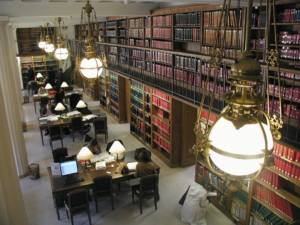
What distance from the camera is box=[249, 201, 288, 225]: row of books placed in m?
4.55

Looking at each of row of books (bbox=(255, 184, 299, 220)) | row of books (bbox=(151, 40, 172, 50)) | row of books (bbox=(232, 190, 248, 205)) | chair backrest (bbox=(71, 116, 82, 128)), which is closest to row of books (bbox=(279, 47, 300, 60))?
row of books (bbox=(255, 184, 299, 220))

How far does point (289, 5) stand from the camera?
15.5ft

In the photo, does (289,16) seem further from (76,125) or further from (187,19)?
(76,125)

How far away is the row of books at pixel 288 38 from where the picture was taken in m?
4.59

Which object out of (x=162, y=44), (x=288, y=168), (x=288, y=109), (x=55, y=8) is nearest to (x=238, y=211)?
(x=288, y=168)

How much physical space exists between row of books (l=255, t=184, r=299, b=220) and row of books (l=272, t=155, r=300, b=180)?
48 cm

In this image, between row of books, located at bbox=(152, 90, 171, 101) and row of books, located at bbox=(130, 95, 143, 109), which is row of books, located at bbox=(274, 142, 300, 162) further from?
row of books, located at bbox=(130, 95, 143, 109)

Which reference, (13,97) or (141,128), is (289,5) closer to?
(141,128)

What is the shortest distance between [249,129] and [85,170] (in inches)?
199

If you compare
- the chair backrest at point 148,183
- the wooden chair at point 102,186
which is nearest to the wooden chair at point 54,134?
the wooden chair at point 102,186

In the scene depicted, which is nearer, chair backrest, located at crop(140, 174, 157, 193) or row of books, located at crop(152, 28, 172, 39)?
chair backrest, located at crop(140, 174, 157, 193)

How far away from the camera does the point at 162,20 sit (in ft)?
25.3

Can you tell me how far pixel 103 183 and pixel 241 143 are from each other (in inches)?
178

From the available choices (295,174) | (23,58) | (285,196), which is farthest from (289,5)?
(23,58)
